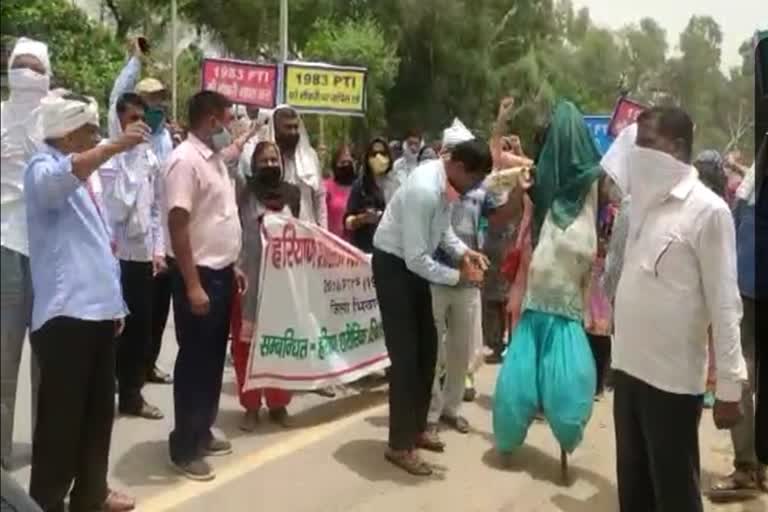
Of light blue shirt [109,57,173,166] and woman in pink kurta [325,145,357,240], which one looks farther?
woman in pink kurta [325,145,357,240]

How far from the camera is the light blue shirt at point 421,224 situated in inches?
218

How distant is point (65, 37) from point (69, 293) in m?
2.37

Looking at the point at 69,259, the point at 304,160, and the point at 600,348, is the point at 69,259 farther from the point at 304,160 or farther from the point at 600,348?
the point at 600,348

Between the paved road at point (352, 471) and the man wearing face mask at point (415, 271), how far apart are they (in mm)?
253

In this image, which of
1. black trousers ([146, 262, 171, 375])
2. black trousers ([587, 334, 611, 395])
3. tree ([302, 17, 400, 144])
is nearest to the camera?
black trousers ([146, 262, 171, 375])

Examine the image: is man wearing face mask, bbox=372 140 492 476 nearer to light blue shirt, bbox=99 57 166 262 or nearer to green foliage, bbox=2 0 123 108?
light blue shirt, bbox=99 57 166 262

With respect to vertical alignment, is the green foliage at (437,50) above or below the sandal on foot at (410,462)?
above

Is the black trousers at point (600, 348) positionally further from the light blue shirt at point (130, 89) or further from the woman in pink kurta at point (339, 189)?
the light blue shirt at point (130, 89)

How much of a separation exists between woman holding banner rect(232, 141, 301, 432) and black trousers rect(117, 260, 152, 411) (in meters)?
0.48

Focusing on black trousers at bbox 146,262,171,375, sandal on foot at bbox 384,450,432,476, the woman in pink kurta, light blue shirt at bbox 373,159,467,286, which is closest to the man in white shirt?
light blue shirt at bbox 373,159,467,286

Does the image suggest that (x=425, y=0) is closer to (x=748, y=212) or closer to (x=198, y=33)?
(x=198, y=33)

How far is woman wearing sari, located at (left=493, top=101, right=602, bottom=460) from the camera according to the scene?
18.9 ft

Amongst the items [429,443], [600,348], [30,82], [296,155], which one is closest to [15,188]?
[30,82]

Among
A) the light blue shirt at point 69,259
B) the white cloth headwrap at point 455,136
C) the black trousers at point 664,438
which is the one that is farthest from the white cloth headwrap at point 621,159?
the light blue shirt at point 69,259
